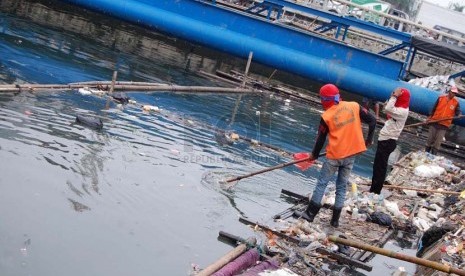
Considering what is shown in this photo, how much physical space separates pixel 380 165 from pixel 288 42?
11.9 meters

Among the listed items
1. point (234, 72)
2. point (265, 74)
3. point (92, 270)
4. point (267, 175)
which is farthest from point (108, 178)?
point (265, 74)

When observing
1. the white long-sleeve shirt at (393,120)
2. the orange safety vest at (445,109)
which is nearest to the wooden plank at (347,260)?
the white long-sleeve shirt at (393,120)

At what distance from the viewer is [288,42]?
67.1ft

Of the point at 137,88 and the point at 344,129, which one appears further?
the point at 137,88

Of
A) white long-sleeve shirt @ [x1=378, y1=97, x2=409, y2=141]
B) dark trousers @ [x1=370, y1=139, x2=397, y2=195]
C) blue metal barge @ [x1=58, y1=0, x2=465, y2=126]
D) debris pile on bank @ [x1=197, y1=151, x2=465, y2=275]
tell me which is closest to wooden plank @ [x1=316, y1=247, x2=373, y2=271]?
debris pile on bank @ [x1=197, y1=151, x2=465, y2=275]

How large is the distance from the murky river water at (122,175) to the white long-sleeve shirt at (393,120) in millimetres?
1495

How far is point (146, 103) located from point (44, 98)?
2.54m

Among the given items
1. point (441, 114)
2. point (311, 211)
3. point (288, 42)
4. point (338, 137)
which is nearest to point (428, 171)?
point (441, 114)

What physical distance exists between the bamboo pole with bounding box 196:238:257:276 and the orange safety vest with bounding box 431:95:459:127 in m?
9.07

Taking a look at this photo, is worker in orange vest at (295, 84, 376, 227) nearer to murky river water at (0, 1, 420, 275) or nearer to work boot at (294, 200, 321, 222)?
work boot at (294, 200, 321, 222)

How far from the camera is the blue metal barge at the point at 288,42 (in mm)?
19672

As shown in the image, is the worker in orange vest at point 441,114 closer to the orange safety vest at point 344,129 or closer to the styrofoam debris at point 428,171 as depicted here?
the styrofoam debris at point 428,171

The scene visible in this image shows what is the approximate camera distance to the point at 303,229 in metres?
7.09

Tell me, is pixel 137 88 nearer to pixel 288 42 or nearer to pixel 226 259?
pixel 226 259
